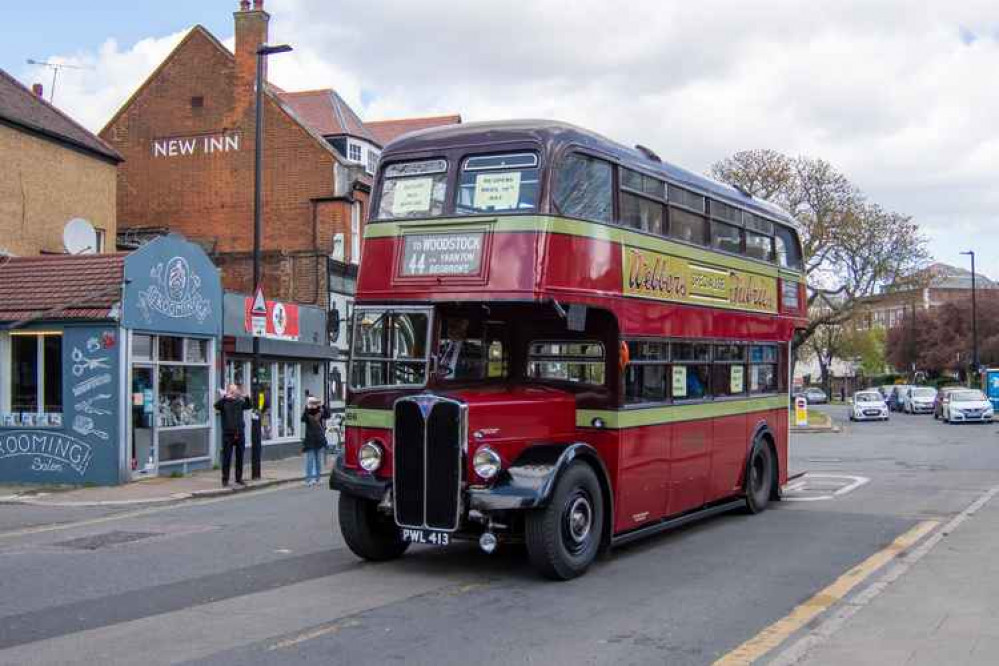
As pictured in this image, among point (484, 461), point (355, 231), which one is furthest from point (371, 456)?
point (355, 231)

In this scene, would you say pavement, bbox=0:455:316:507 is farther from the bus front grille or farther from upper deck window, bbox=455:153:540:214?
upper deck window, bbox=455:153:540:214

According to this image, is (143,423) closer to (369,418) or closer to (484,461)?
(369,418)

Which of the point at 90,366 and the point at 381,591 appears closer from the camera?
the point at 381,591

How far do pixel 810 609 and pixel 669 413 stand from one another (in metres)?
3.59

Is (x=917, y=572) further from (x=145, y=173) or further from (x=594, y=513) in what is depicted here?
(x=145, y=173)

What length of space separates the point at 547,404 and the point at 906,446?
21.5 meters

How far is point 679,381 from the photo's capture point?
38.0 feet

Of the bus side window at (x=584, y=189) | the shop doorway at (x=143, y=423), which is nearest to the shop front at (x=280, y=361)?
the shop doorway at (x=143, y=423)

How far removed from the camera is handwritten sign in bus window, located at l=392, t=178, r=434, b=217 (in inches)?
385

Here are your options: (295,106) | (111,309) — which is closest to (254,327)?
(111,309)

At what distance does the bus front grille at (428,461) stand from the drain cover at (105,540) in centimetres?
472

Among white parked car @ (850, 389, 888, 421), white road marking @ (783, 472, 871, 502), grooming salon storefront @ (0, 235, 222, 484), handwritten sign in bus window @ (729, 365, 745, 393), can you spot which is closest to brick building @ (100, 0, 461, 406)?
grooming salon storefront @ (0, 235, 222, 484)

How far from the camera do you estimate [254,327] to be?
20.0 m

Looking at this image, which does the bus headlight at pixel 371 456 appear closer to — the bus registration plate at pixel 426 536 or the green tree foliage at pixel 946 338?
the bus registration plate at pixel 426 536
